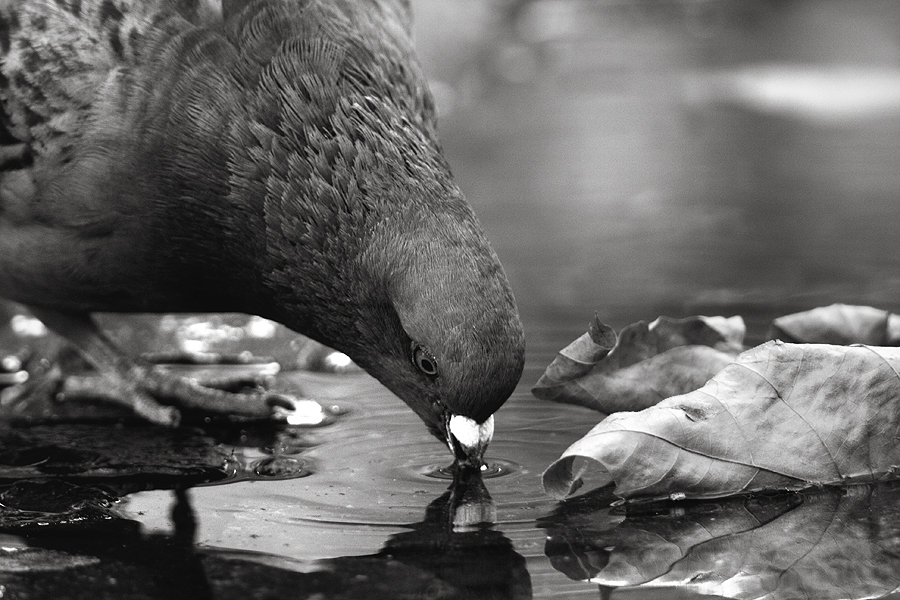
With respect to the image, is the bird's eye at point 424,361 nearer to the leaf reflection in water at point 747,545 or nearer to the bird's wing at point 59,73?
the leaf reflection in water at point 747,545

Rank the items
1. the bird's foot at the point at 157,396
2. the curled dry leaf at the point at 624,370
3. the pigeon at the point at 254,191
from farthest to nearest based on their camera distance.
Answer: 1. the bird's foot at the point at 157,396
2. the curled dry leaf at the point at 624,370
3. the pigeon at the point at 254,191

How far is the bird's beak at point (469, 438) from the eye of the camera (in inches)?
153

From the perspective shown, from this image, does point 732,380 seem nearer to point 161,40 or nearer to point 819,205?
point 161,40

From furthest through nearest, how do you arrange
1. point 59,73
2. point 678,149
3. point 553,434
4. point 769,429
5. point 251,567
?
point 678,149, point 59,73, point 553,434, point 769,429, point 251,567

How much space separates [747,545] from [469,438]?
38.2 inches

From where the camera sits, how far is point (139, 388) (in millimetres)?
5219

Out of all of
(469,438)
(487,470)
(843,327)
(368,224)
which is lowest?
(487,470)

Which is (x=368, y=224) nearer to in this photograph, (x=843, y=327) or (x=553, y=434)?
(x=553, y=434)

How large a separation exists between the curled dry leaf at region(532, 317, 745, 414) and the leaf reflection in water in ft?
1.91

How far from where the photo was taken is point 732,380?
3676 millimetres

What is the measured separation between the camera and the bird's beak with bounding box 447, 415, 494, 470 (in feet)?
12.7

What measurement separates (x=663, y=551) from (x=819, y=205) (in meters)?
5.75

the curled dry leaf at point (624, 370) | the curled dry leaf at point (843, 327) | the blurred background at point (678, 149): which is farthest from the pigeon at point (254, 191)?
the blurred background at point (678, 149)

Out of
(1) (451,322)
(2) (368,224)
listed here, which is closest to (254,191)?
(2) (368,224)
